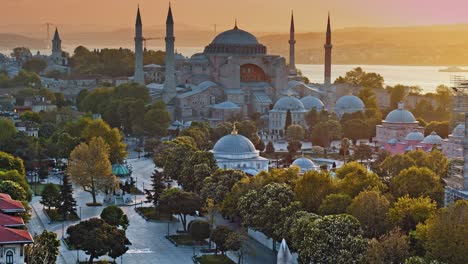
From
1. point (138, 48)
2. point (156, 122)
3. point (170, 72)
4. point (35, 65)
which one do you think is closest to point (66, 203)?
point (156, 122)

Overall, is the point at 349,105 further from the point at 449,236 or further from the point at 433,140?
the point at 449,236

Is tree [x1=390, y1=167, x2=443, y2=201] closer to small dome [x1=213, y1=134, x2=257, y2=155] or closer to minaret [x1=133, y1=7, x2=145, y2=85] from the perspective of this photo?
small dome [x1=213, y1=134, x2=257, y2=155]

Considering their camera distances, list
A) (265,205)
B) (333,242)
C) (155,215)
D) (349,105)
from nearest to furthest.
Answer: (333,242), (265,205), (155,215), (349,105)

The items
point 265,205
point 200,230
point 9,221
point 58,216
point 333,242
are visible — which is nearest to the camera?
point 333,242

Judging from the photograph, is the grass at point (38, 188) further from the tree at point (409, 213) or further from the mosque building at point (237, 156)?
the tree at point (409, 213)

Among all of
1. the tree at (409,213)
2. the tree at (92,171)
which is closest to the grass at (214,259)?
the tree at (409,213)

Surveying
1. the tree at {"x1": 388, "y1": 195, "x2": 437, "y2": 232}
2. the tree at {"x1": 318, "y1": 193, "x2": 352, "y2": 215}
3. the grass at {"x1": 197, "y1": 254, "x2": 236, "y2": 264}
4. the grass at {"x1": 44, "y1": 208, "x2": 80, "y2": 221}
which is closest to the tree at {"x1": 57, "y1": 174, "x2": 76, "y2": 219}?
the grass at {"x1": 44, "y1": 208, "x2": 80, "y2": 221}
